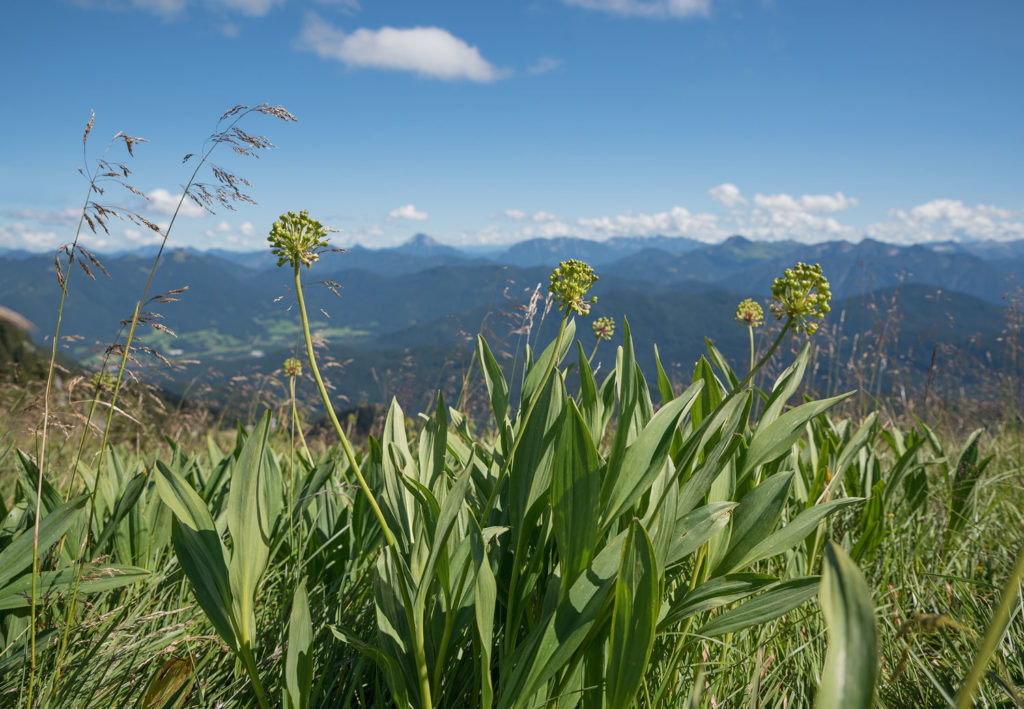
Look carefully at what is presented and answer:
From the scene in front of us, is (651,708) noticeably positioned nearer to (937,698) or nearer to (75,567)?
(937,698)

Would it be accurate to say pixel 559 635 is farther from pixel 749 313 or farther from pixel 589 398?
pixel 749 313

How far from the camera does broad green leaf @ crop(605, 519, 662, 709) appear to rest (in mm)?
1004

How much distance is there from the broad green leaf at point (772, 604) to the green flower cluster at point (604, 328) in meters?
1.01

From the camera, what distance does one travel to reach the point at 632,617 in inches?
42.0

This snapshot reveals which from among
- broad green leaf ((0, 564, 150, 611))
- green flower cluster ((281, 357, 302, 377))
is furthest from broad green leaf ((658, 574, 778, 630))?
green flower cluster ((281, 357, 302, 377))

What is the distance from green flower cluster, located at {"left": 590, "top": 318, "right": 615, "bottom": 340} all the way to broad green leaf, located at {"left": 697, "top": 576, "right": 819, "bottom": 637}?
1012 millimetres

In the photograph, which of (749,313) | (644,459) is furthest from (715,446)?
(749,313)

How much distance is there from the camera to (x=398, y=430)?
162cm

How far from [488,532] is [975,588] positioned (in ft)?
6.94

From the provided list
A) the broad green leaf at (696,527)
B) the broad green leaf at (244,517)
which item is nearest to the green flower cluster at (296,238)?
the broad green leaf at (244,517)

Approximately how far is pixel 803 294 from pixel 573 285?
479mm

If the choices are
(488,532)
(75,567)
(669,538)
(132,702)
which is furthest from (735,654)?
(75,567)

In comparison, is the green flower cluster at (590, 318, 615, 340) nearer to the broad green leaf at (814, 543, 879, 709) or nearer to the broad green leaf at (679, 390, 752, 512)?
the broad green leaf at (679, 390, 752, 512)

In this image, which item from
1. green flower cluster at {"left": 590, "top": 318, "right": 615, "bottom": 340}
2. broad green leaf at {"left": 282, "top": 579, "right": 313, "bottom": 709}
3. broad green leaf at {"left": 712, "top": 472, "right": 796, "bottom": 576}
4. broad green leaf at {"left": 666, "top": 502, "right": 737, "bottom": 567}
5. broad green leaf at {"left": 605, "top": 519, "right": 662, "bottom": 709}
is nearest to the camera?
broad green leaf at {"left": 605, "top": 519, "right": 662, "bottom": 709}
